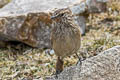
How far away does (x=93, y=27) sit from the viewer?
7.14 metres

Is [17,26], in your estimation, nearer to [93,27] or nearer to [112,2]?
[93,27]

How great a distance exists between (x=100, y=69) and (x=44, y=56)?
6.95ft

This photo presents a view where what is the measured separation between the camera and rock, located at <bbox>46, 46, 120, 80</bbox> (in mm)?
3750

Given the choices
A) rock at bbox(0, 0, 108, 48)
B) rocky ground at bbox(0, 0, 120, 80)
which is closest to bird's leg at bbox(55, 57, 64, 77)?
rocky ground at bbox(0, 0, 120, 80)

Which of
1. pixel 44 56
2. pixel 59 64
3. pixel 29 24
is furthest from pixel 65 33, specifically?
pixel 29 24

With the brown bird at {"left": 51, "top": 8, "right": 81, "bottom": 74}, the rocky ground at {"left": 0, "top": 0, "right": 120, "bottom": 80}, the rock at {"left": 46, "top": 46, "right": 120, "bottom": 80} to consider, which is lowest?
the rocky ground at {"left": 0, "top": 0, "right": 120, "bottom": 80}

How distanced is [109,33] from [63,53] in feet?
8.50

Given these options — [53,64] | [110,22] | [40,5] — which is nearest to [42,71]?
[53,64]

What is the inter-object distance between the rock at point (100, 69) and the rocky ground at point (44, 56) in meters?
1.22

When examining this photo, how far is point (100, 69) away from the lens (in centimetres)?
379

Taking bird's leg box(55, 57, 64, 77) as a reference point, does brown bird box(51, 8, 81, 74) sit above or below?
above

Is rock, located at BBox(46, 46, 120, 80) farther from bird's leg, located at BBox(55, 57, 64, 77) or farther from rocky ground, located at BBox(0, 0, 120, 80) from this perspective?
rocky ground, located at BBox(0, 0, 120, 80)

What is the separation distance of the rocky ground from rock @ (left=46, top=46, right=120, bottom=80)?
122 centimetres

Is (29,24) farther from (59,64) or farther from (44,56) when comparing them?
(59,64)
